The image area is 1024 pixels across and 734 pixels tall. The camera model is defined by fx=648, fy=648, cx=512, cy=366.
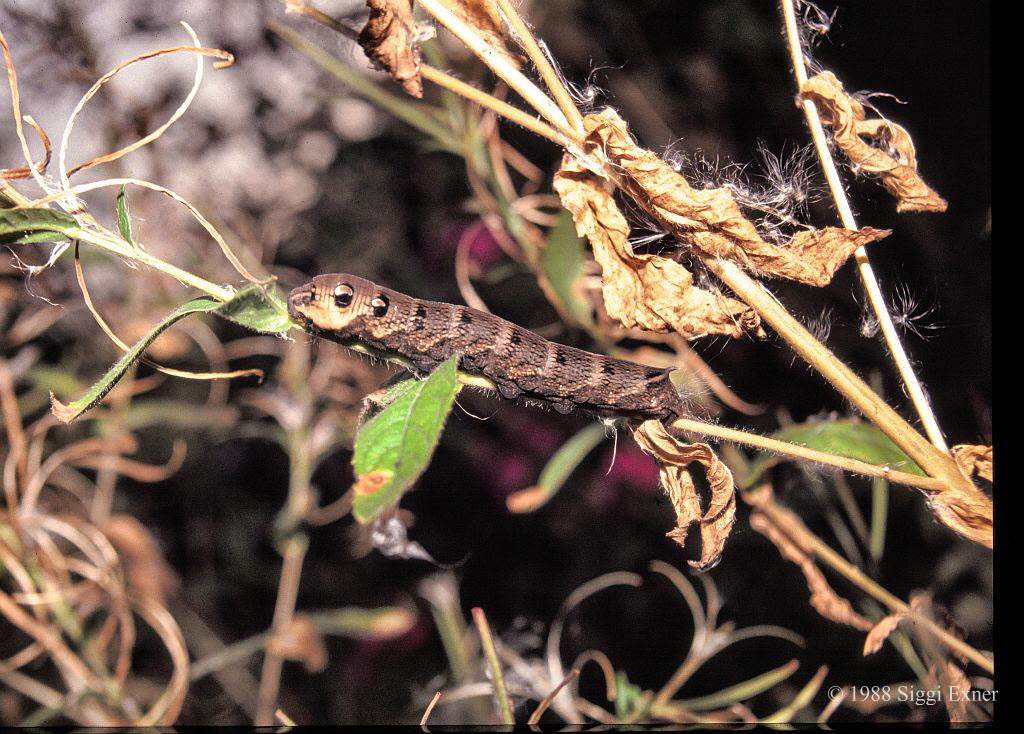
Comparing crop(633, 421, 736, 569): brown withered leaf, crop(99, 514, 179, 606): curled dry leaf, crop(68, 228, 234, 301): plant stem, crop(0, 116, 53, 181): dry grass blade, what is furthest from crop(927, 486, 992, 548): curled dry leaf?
crop(99, 514, 179, 606): curled dry leaf

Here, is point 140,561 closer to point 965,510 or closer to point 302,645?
point 302,645

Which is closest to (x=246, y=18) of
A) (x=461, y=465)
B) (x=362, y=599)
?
(x=461, y=465)

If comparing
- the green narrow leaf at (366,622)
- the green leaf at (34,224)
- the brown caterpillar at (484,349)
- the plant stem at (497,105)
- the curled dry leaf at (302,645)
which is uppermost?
the plant stem at (497,105)

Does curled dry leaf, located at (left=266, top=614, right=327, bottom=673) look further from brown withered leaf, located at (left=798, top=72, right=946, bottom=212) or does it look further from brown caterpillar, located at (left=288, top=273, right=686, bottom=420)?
brown withered leaf, located at (left=798, top=72, right=946, bottom=212)

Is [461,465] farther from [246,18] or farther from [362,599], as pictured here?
[246,18]

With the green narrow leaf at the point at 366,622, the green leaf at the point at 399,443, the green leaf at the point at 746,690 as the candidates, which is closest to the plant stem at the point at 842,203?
the green leaf at the point at 399,443

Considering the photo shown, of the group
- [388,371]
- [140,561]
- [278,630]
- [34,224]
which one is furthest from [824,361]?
[140,561]

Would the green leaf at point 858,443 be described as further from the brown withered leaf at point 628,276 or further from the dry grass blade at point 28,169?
the dry grass blade at point 28,169
